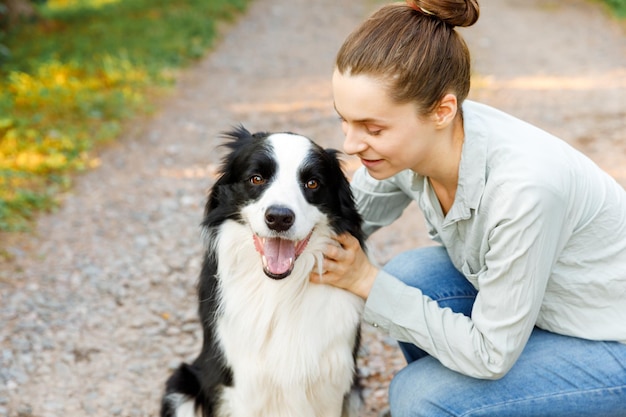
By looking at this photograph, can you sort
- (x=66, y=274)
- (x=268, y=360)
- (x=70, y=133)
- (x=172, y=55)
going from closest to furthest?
(x=268, y=360)
(x=66, y=274)
(x=70, y=133)
(x=172, y=55)

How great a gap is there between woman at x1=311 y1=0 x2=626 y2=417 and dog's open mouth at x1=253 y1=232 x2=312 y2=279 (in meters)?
0.14

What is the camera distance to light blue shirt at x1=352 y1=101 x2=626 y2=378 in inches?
76.5

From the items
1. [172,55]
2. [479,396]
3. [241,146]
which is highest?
[241,146]

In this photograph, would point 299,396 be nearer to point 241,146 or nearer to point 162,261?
point 241,146

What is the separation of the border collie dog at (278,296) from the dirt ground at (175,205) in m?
0.69

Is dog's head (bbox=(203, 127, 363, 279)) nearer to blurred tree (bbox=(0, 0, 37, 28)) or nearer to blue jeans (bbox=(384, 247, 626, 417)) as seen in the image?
blue jeans (bbox=(384, 247, 626, 417))

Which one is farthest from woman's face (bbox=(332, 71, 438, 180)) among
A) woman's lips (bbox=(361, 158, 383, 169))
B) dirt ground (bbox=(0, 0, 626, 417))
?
dirt ground (bbox=(0, 0, 626, 417))

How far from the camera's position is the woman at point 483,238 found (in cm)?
195

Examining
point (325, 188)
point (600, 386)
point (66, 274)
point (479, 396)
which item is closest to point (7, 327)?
point (66, 274)

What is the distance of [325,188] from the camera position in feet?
7.79

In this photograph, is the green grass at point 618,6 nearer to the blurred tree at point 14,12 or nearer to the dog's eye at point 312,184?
the blurred tree at point 14,12

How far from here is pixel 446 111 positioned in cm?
202

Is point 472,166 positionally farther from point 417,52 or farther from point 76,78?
point 76,78

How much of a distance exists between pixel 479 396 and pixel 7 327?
2.43m
